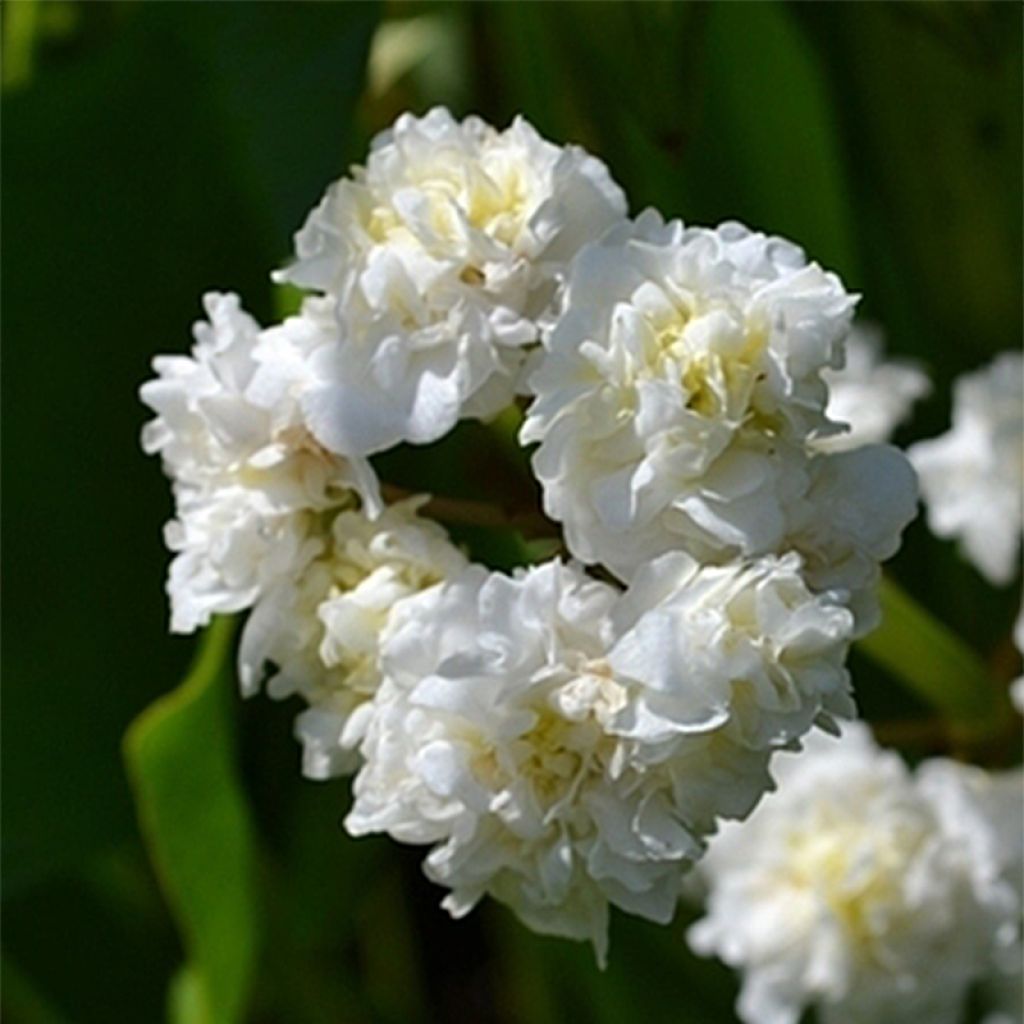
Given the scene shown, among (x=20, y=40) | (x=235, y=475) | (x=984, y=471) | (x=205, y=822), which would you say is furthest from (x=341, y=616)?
(x=20, y=40)

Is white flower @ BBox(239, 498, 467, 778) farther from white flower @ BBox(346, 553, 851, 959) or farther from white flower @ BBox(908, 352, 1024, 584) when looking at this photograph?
white flower @ BBox(908, 352, 1024, 584)

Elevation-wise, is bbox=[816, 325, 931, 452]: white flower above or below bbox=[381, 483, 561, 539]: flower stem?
below

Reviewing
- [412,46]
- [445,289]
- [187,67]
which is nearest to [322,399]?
[445,289]

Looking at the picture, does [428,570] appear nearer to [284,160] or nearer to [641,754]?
[641,754]

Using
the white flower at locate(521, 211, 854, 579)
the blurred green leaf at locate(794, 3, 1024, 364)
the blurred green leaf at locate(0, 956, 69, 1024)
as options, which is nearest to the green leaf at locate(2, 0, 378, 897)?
the blurred green leaf at locate(0, 956, 69, 1024)

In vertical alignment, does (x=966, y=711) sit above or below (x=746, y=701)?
below

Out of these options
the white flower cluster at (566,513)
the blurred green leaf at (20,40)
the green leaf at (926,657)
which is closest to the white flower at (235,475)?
the white flower cluster at (566,513)
